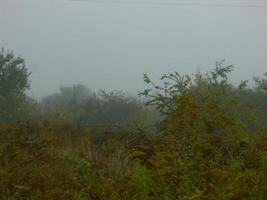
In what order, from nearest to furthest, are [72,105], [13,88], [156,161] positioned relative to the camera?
[156,161] < [13,88] < [72,105]

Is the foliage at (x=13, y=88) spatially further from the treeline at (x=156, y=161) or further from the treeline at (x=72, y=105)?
the treeline at (x=156, y=161)

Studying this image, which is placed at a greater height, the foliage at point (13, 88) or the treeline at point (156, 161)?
the foliage at point (13, 88)

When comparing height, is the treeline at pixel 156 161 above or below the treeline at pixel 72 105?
below

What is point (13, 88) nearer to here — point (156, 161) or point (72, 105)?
point (72, 105)

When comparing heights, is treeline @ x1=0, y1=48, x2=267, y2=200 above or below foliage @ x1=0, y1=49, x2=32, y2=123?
below

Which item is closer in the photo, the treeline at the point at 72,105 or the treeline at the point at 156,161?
the treeline at the point at 156,161

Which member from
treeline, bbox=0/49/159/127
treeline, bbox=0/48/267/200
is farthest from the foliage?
treeline, bbox=0/48/267/200

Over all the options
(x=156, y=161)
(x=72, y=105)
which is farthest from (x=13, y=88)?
(x=156, y=161)

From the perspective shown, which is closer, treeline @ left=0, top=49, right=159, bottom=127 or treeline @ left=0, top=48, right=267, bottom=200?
treeline @ left=0, top=48, right=267, bottom=200

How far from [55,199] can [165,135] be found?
9.70 ft

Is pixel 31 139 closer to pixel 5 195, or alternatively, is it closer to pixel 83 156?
pixel 83 156

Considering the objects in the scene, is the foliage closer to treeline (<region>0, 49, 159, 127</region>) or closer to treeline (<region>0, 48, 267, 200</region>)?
treeline (<region>0, 49, 159, 127</region>)

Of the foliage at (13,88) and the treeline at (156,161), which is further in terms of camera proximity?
the foliage at (13,88)

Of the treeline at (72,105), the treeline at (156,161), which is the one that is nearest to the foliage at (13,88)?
the treeline at (72,105)
